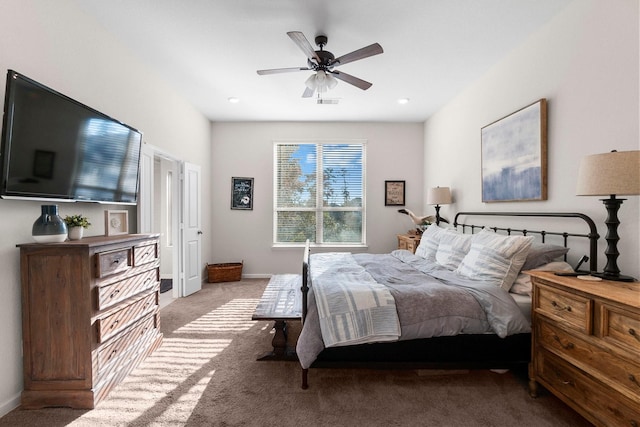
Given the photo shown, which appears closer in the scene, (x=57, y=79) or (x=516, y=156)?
(x=57, y=79)

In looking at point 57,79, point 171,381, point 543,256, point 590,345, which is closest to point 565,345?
point 590,345

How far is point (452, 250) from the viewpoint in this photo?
289 centimetres

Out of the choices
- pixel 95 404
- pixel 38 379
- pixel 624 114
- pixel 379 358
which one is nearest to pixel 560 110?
pixel 624 114

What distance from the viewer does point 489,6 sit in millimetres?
2273

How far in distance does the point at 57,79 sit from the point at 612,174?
348 cm

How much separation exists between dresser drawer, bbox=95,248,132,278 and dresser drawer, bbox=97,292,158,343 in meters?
0.29

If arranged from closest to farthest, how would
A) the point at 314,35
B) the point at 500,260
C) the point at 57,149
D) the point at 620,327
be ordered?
the point at 620,327 < the point at 57,149 < the point at 500,260 < the point at 314,35

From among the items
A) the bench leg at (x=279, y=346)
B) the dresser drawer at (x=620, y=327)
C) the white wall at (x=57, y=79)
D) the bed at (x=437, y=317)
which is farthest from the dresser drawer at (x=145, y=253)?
the dresser drawer at (x=620, y=327)

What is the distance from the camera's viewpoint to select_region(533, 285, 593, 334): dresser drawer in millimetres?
1519

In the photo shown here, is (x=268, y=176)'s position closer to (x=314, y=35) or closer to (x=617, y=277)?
(x=314, y=35)

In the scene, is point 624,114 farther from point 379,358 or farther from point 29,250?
point 29,250

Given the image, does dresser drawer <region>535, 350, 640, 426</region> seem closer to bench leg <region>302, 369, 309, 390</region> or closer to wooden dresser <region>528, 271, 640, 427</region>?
wooden dresser <region>528, 271, 640, 427</region>

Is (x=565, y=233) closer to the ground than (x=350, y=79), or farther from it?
closer to the ground

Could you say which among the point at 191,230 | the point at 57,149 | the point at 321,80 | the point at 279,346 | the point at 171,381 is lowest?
the point at 171,381
